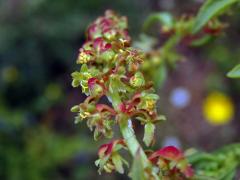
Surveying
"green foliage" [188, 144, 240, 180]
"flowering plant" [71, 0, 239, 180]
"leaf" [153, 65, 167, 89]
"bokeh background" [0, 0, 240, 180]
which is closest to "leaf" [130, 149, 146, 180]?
"flowering plant" [71, 0, 239, 180]

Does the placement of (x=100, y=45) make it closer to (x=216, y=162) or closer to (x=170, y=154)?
(x=170, y=154)

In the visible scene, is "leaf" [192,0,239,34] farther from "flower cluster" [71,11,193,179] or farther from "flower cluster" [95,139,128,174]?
"flower cluster" [95,139,128,174]

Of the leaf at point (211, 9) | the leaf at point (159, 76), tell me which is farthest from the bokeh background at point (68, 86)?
the leaf at point (211, 9)

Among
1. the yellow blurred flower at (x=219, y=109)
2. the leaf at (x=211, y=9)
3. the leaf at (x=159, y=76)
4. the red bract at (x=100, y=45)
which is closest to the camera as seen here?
→ the red bract at (x=100, y=45)

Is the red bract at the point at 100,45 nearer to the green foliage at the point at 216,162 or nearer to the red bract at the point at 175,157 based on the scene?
the red bract at the point at 175,157

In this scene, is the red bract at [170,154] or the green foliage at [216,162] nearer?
the red bract at [170,154]

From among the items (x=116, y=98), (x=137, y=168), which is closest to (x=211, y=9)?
(x=116, y=98)
